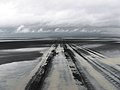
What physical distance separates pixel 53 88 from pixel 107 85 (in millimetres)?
2292

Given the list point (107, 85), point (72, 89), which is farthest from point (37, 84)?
point (107, 85)

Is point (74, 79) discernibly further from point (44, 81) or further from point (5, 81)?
point (5, 81)

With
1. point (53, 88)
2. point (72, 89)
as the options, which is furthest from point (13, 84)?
point (72, 89)

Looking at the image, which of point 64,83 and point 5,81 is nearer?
point 64,83

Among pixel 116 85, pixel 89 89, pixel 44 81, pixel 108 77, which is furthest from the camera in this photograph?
pixel 108 77

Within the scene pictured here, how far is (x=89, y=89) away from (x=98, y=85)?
929mm

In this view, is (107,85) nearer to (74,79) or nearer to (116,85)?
(116,85)

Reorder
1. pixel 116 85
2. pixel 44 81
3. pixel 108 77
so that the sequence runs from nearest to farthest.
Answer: pixel 116 85 < pixel 44 81 < pixel 108 77

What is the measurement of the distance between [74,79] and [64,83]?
96cm

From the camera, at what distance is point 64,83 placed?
32.9ft

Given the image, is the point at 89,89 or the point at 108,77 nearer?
the point at 89,89

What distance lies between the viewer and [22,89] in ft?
29.3

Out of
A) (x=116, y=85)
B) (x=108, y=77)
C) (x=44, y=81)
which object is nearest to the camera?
(x=116, y=85)

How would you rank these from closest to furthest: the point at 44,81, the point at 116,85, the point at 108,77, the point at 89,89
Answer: the point at 89,89 < the point at 116,85 < the point at 44,81 < the point at 108,77
